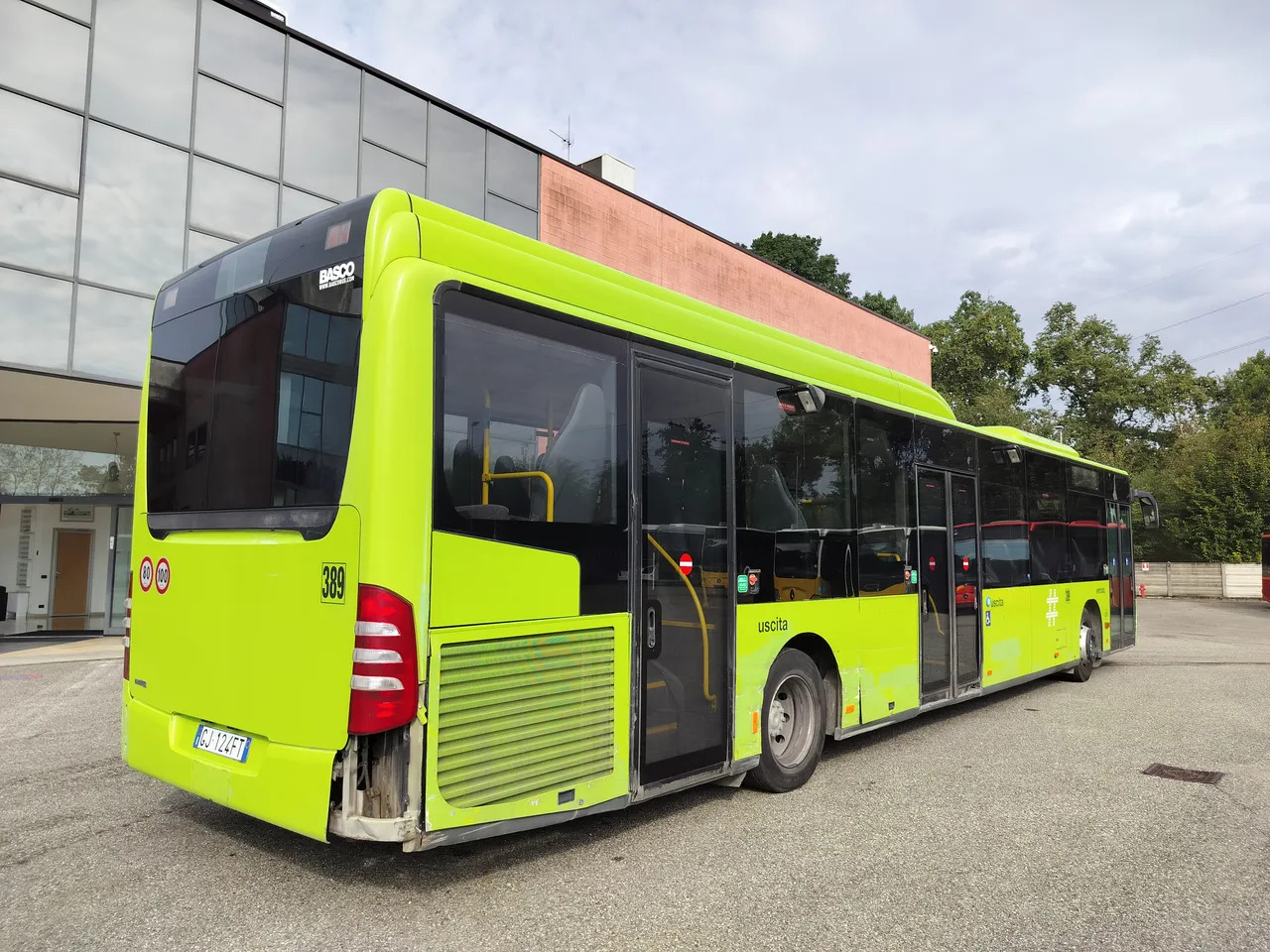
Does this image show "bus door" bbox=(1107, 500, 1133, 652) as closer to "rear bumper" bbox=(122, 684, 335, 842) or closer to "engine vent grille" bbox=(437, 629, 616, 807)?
"engine vent grille" bbox=(437, 629, 616, 807)

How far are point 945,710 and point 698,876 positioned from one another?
602cm

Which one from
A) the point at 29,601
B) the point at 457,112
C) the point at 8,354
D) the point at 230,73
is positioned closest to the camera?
the point at 8,354

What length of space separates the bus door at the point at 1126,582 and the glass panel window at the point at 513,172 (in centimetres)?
1373

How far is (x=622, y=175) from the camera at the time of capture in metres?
27.7

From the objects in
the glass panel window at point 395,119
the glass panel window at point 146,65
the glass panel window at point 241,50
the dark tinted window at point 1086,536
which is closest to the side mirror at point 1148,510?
the dark tinted window at point 1086,536

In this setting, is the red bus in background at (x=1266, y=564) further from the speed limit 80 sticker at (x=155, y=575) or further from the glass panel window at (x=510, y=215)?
the speed limit 80 sticker at (x=155, y=575)

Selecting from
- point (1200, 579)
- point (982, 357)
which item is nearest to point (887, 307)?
point (982, 357)

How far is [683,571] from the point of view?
5.13 metres

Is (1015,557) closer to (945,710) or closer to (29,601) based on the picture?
(945,710)

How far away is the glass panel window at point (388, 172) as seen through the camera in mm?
17250

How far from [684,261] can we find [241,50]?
39.6 ft

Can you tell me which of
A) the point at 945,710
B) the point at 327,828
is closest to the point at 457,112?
the point at 945,710

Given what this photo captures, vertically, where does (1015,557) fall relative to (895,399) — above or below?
below

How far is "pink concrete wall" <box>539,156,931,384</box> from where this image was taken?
69.0 feet
